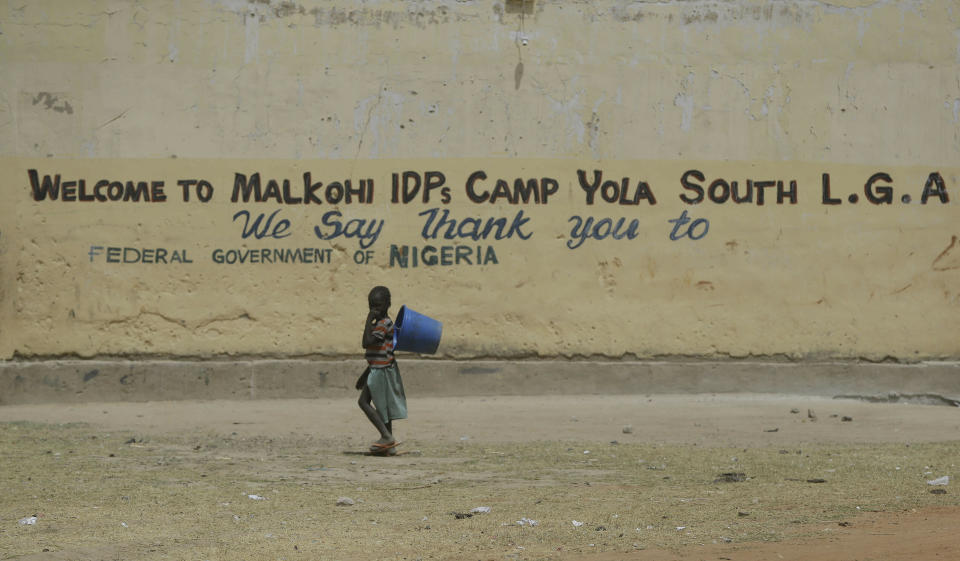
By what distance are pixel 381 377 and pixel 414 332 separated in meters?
0.38

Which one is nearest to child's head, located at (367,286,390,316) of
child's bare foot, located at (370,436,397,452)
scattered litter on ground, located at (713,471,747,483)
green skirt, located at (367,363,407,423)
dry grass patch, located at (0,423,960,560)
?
green skirt, located at (367,363,407,423)

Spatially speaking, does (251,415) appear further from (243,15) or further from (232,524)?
(232,524)

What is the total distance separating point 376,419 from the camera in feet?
27.3

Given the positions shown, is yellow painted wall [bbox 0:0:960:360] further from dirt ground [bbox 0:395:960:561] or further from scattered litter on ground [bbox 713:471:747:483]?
scattered litter on ground [bbox 713:471:747:483]

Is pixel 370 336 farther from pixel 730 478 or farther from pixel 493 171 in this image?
pixel 493 171

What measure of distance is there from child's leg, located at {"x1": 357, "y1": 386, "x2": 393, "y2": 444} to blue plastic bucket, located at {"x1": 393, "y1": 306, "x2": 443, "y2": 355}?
0.39 metres

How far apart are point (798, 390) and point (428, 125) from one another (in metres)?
4.33

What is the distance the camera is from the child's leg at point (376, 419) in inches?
324

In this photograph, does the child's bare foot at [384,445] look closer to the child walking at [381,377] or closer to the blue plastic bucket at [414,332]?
the child walking at [381,377]

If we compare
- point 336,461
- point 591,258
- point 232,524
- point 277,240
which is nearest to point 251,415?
point 277,240

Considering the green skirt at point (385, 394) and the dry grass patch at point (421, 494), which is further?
the green skirt at point (385, 394)

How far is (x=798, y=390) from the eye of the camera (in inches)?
458

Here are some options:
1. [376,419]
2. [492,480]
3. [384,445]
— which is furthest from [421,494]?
[376,419]

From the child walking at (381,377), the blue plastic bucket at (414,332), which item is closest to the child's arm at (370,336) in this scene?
the child walking at (381,377)
